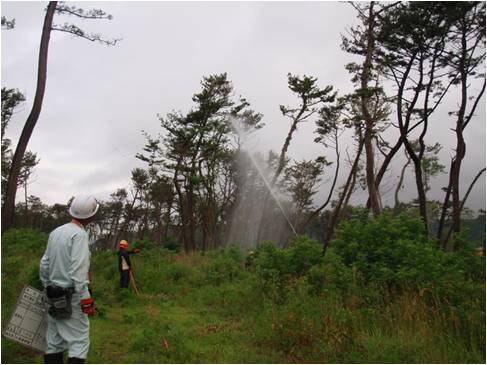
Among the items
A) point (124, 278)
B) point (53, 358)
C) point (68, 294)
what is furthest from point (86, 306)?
point (124, 278)

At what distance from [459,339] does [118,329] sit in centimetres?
556

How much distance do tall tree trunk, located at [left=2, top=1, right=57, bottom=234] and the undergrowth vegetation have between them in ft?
12.1

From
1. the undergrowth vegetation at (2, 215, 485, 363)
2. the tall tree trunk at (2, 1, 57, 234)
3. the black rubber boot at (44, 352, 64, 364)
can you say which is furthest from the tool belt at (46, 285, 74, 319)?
the tall tree trunk at (2, 1, 57, 234)

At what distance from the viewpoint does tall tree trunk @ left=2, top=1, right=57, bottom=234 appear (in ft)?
44.4

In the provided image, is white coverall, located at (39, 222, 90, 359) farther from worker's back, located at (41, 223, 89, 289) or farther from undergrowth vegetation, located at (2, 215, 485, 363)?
undergrowth vegetation, located at (2, 215, 485, 363)

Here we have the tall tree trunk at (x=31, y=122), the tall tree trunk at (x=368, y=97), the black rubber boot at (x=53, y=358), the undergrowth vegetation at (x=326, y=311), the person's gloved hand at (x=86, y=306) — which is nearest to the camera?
the person's gloved hand at (x=86, y=306)

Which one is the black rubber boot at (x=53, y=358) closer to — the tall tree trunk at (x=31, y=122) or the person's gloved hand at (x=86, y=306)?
the person's gloved hand at (x=86, y=306)

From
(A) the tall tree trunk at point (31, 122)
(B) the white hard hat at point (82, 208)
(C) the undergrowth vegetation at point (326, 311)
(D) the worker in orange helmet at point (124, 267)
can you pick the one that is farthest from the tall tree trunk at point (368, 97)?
(B) the white hard hat at point (82, 208)

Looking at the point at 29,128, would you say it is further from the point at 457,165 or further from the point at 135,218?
the point at 135,218

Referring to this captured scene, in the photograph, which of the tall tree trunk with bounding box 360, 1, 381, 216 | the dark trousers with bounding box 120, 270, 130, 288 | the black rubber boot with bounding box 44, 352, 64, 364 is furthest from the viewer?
the tall tree trunk with bounding box 360, 1, 381, 216

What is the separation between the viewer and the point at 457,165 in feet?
56.6

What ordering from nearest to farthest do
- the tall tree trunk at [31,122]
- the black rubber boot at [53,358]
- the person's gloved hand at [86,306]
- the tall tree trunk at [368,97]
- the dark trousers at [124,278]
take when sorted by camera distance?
the person's gloved hand at [86,306], the black rubber boot at [53,358], the dark trousers at [124,278], the tall tree trunk at [31,122], the tall tree trunk at [368,97]

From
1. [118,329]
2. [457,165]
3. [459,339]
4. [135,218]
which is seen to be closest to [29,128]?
[118,329]

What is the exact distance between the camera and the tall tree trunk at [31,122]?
13.5 metres
